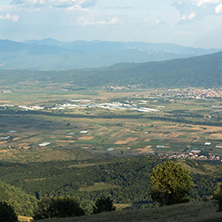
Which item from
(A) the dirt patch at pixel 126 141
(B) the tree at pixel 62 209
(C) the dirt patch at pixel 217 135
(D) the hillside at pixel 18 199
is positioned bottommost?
(C) the dirt patch at pixel 217 135

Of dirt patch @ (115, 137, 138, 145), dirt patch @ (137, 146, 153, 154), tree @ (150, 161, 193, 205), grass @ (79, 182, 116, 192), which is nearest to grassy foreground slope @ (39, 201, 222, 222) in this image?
tree @ (150, 161, 193, 205)

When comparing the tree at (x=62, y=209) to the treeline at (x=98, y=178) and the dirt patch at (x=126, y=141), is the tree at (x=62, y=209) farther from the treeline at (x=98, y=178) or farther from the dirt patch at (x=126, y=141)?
the dirt patch at (x=126, y=141)

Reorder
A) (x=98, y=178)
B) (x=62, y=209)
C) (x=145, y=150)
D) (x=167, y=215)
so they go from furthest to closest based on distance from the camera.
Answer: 1. (x=145, y=150)
2. (x=98, y=178)
3. (x=62, y=209)
4. (x=167, y=215)

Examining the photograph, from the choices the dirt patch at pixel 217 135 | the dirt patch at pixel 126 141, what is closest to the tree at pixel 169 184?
the dirt patch at pixel 126 141

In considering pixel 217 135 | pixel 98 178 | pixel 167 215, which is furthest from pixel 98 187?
pixel 217 135

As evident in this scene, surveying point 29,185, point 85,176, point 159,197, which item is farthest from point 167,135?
point 159,197

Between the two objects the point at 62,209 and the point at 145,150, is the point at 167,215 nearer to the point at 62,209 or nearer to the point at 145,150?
the point at 62,209

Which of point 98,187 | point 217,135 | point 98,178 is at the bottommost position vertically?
point 217,135

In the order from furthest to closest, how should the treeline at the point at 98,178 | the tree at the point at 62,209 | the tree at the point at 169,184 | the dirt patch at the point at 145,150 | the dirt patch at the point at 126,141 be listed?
the dirt patch at the point at 126,141 → the dirt patch at the point at 145,150 → the treeline at the point at 98,178 → the tree at the point at 62,209 → the tree at the point at 169,184

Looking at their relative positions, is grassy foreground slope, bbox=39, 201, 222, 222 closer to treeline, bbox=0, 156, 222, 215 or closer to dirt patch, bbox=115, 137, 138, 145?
treeline, bbox=0, 156, 222, 215
